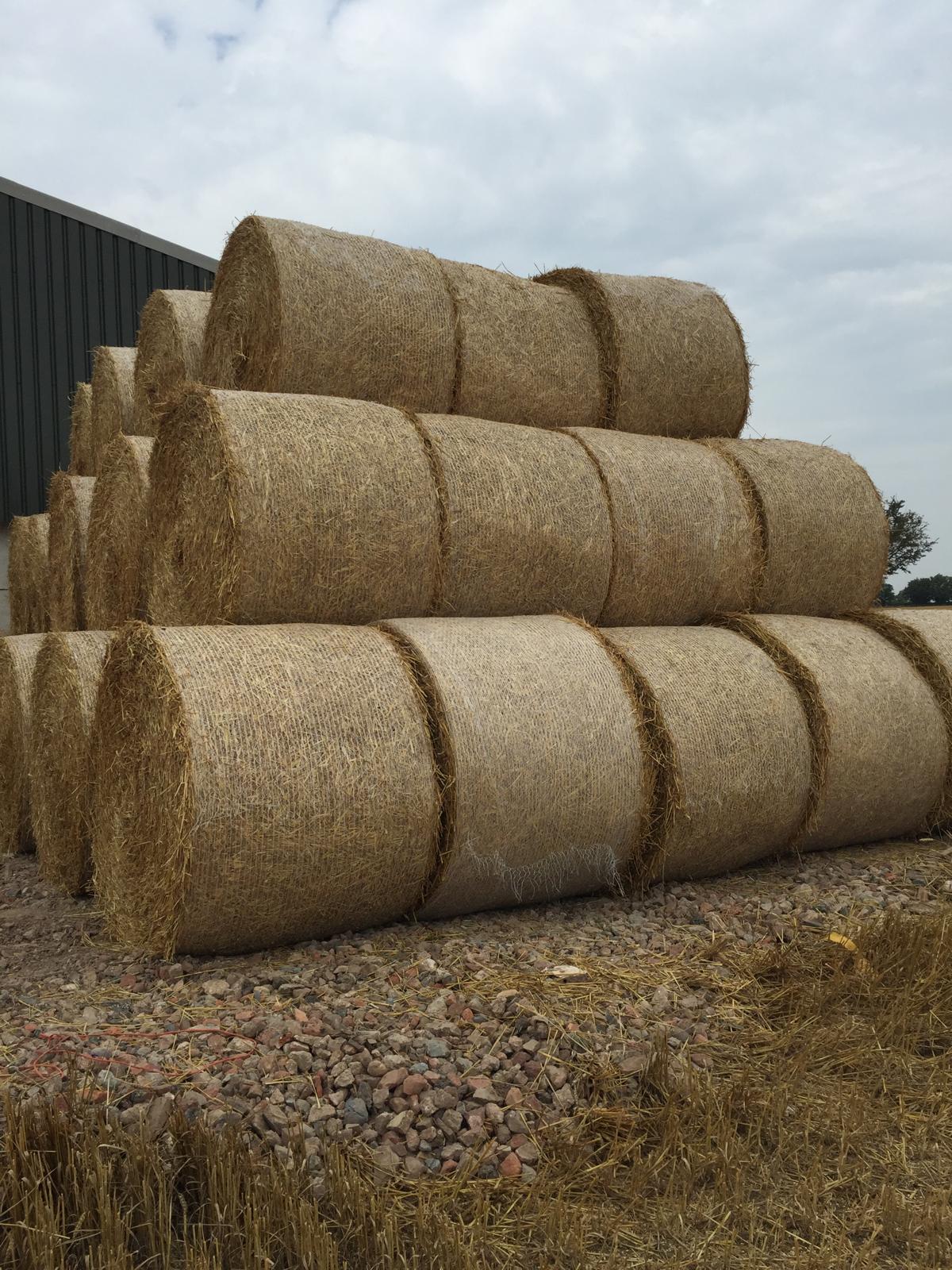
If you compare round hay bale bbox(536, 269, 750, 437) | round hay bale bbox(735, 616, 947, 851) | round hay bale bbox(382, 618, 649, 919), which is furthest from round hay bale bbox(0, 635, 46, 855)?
round hay bale bbox(735, 616, 947, 851)

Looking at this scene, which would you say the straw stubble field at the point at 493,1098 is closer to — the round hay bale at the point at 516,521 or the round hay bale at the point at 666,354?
the round hay bale at the point at 516,521

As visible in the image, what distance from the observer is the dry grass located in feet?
7.27

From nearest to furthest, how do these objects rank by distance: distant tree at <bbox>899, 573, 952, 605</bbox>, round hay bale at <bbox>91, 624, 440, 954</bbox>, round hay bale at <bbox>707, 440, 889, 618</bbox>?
round hay bale at <bbox>91, 624, 440, 954</bbox>
round hay bale at <bbox>707, 440, 889, 618</bbox>
distant tree at <bbox>899, 573, 952, 605</bbox>

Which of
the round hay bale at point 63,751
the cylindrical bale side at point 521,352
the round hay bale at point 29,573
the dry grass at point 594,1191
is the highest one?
the cylindrical bale side at point 521,352

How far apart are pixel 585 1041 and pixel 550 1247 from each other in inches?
31.3

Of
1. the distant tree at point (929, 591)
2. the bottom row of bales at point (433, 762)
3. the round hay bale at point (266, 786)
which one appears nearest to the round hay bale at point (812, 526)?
the bottom row of bales at point (433, 762)

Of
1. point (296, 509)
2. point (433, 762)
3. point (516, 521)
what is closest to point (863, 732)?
point (516, 521)

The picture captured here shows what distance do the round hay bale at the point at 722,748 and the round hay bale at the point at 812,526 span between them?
0.80 meters

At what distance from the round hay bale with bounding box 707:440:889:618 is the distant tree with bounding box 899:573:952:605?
23.6m

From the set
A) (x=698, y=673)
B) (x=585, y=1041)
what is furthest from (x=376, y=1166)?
(x=698, y=673)

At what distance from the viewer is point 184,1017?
3191mm

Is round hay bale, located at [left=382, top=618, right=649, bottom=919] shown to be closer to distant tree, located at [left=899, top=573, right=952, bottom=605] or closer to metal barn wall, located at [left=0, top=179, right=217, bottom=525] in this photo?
metal barn wall, located at [left=0, top=179, right=217, bottom=525]

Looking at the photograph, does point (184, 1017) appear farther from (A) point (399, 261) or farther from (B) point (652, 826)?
(A) point (399, 261)

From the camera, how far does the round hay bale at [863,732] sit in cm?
484
